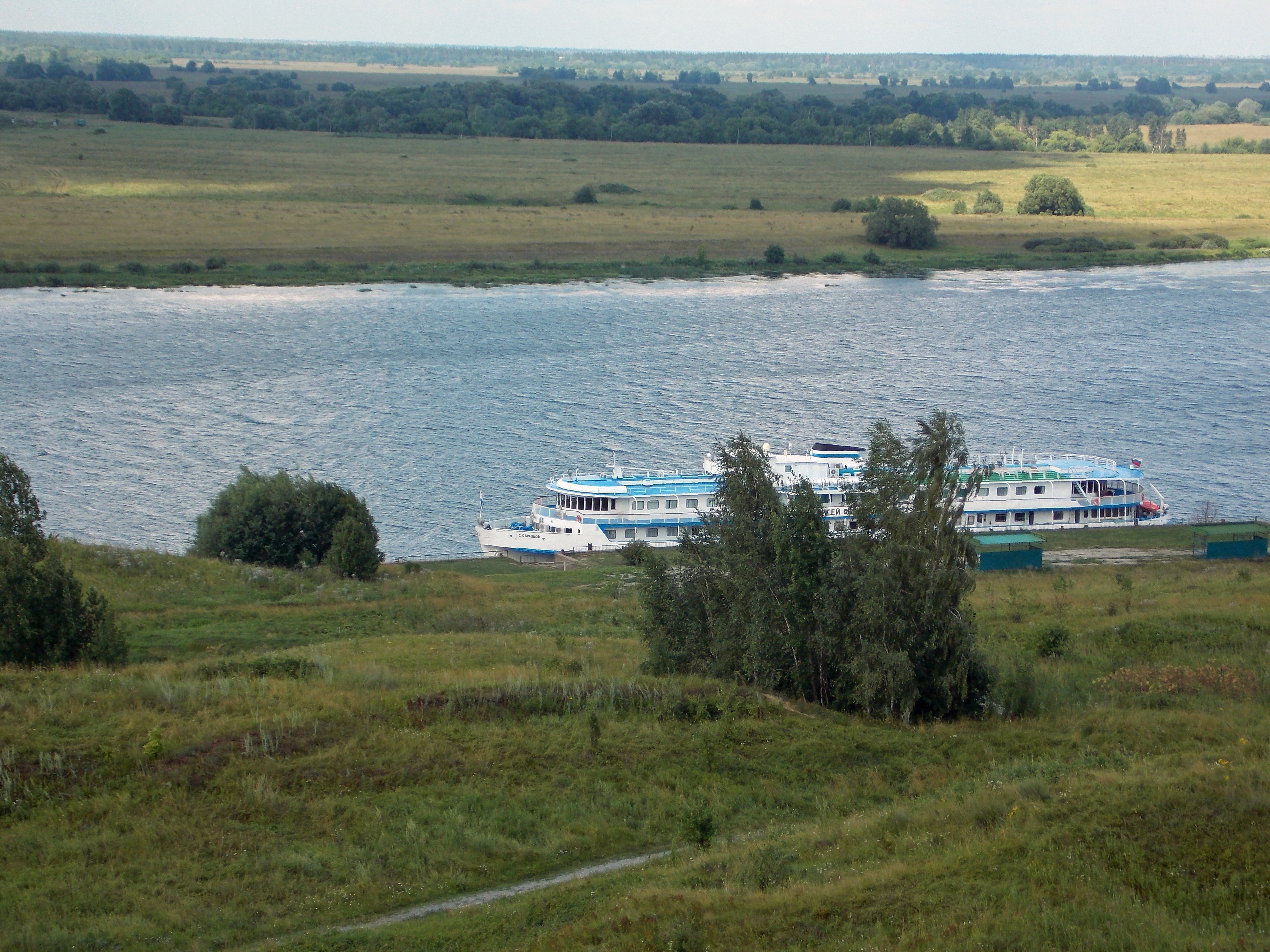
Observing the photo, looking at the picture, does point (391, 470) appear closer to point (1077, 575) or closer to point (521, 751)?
point (1077, 575)

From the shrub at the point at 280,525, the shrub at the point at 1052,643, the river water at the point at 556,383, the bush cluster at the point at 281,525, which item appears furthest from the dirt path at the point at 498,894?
the river water at the point at 556,383

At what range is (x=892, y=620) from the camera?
18.7 m

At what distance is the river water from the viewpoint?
50.0 metres

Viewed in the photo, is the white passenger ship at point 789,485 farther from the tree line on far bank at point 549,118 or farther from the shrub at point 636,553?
the tree line on far bank at point 549,118

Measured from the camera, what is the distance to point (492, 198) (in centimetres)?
Result: 11456

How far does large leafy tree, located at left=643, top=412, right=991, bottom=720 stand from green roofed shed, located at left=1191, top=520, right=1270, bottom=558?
2234 cm

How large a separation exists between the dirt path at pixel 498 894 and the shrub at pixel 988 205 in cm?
11375

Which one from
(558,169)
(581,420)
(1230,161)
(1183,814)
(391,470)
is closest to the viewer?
(1183,814)

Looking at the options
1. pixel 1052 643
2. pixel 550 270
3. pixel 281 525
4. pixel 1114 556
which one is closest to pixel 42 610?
pixel 281 525

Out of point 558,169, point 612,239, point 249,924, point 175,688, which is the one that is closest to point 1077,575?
point 175,688

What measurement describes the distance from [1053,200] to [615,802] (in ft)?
375

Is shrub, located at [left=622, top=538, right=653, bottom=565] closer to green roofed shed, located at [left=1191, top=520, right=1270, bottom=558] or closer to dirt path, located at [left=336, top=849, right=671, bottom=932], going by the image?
dirt path, located at [left=336, top=849, right=671, bottom=932]

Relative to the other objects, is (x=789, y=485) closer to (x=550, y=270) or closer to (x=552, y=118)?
(x=550, y=270)

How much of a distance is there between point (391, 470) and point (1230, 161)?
478 ft
